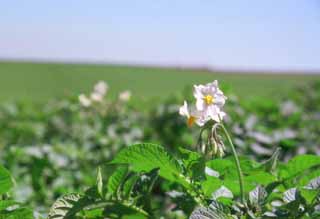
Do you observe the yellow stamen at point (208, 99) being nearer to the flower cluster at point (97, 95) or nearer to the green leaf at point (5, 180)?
the green leaf at point (5, 180)

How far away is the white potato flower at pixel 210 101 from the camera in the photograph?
1.05m

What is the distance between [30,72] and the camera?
20.2m

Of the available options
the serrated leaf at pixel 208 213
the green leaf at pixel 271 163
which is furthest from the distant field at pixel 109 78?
the serrated leaf at pixel 208 213

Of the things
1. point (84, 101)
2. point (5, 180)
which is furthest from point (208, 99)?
point (84, 101)

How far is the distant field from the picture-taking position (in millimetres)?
17469

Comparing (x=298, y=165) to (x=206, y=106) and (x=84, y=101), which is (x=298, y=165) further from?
(x=84, y=101)

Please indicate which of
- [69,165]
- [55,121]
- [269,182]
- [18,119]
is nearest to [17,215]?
[269,182]

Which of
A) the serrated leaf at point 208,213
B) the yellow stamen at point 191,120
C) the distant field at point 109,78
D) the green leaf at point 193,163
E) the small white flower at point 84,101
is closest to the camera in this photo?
the serrated leaf at point 208,213

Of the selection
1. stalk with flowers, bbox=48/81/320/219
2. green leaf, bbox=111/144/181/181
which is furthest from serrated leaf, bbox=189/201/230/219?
green leaf, bbox=111/144/181/181

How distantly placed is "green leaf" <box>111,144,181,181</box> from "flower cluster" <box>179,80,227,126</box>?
106 mm

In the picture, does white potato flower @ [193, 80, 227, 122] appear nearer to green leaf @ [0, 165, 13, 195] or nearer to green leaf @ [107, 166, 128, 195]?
green leaf @ [107, 166, 128, 195]

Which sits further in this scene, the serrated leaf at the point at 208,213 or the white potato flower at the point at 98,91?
the white potato flower at the point at 98,91

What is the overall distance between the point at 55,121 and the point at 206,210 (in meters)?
3.28

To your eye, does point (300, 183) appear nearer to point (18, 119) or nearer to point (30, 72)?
point (18, 119)
